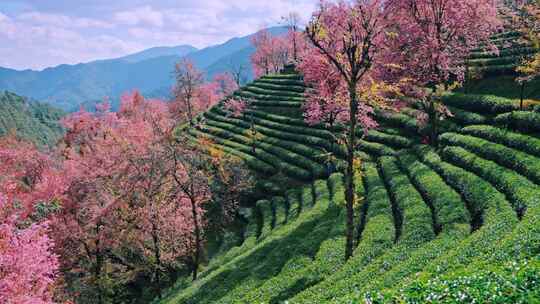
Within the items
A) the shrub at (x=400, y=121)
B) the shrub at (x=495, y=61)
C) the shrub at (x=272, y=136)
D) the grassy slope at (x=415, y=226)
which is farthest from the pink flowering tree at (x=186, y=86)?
the shrub at (x=495, y=61)

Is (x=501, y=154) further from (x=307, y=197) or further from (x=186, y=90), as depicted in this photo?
(x=186, y=90)

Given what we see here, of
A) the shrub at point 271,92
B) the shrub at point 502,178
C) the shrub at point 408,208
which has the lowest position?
the shrub at point 408,208

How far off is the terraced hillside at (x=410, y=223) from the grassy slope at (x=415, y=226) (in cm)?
9

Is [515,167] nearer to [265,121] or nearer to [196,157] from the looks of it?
[196,157]

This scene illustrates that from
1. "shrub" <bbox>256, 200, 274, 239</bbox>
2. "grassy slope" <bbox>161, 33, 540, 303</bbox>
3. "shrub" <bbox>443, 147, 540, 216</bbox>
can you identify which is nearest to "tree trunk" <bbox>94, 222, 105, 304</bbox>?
"grassy slope" <bbox>161, 33, 540, 303</bbox>

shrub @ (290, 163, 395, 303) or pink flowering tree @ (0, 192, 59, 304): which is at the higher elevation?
pink flowering tree @ (0, 192, 59, 304)

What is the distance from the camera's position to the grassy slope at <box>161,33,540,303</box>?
1479 cm

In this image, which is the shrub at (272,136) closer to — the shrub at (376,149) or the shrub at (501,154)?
the shrub at (376,149)

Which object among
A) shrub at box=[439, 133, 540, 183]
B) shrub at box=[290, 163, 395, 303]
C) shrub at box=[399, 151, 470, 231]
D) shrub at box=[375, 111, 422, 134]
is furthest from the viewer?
shrub at box=[375, 111, 422, 134]

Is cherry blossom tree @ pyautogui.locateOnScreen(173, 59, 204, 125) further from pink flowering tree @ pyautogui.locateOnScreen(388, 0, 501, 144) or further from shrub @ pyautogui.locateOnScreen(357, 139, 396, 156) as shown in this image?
pink flowering tree @ pyautogui.locateOnScreen(388, 0, 501, 144)

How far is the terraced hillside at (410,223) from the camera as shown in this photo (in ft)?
49.1

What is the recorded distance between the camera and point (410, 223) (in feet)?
86.3

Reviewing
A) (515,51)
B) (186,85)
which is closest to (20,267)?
(515,51)

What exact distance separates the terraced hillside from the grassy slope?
3.7 inches
